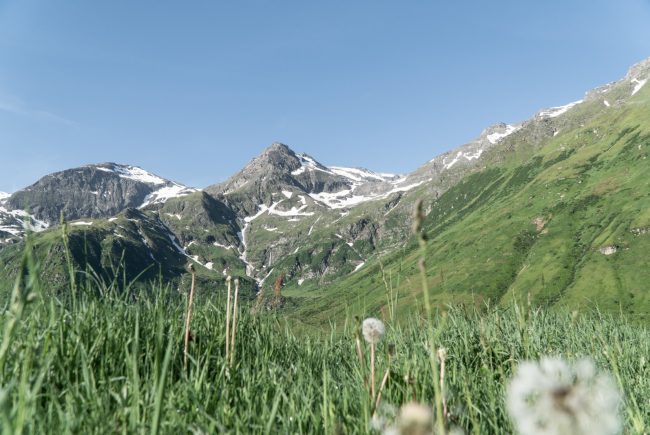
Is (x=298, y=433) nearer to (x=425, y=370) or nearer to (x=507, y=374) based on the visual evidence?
(x=425, y=370)

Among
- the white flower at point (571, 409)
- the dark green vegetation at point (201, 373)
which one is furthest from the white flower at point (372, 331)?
the white flower at point (571, 409)

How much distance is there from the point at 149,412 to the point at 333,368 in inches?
119

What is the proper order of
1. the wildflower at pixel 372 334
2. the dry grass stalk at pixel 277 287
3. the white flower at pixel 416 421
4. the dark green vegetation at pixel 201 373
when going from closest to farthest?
the white flower at pixel 416 421
the dark green vegetation at pixel 201 373
the wildflower at pixel 372 334
the dry grass stalk at pixel 277 287

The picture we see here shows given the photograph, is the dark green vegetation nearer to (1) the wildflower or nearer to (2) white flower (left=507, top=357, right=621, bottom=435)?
(1) the wildflower

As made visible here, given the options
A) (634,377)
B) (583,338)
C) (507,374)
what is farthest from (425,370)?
(583,338)

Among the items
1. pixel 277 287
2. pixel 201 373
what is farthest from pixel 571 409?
pixel 277 287

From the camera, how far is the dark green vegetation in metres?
2.79

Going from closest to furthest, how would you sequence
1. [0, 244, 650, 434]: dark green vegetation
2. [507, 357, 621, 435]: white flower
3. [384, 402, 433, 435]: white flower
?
[384, 402, 433, 435]: white flower < [507, 357, 621, 435]: white flower < [0, 244, 650, 434]: dark green vegetation

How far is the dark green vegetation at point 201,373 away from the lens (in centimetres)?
279

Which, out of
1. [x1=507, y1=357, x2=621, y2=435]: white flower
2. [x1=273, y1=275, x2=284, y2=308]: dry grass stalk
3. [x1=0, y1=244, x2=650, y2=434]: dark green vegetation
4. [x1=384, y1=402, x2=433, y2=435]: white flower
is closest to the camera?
[x1=384, y1=402, x2=433, y2=435]: white flower

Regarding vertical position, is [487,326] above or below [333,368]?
above

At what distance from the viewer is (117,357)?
4414 millimetres

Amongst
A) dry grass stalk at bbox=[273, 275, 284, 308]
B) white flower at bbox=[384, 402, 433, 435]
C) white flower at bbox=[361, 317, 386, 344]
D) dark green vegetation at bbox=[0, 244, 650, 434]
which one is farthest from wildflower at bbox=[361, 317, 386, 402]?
dry grass stalk at bbox=[273, 275, 284, 308]

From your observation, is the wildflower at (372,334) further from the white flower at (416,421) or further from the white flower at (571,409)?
the white flower at (416,421)
